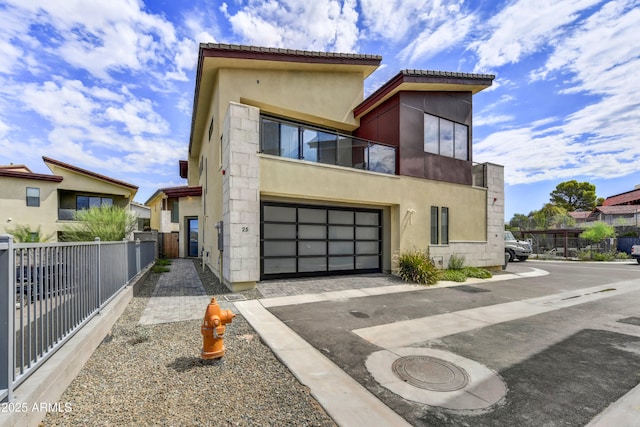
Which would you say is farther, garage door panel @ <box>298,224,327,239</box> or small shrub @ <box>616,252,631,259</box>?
small shrub @ <box>616,252,631,259</box>

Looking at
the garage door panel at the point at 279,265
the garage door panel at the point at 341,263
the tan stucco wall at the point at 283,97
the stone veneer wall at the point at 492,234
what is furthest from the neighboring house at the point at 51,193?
the stone veneer wall at the point at 492,234

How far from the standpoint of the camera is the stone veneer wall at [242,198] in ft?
27.0

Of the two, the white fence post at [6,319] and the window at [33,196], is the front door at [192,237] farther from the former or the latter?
the white fence post at [6,319]

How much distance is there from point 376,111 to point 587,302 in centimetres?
959

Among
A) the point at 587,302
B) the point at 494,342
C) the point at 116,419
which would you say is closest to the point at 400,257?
the point at 587,302

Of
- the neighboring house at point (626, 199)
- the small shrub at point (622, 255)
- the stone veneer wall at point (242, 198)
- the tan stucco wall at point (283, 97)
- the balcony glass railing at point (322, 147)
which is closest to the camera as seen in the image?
the stone veneer wall at point (242, 198)

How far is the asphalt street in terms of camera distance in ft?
10.2

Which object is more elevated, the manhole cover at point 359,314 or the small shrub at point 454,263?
the small shrub at point 454,263

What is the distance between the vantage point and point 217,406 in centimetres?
304

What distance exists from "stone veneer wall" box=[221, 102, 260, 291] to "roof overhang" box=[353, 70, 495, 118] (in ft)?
19.0

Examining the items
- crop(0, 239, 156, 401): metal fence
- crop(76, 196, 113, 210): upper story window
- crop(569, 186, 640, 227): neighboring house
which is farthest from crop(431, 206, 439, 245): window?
crop(569, 186, 640, 227): neighboring house

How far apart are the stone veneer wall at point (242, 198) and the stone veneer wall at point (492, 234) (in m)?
9.18

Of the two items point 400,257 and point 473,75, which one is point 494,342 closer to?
point 400,257

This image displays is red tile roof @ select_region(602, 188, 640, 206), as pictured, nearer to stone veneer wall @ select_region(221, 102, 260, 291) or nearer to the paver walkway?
stone veneer wall @ select_region(221, 102, 260, 291)
